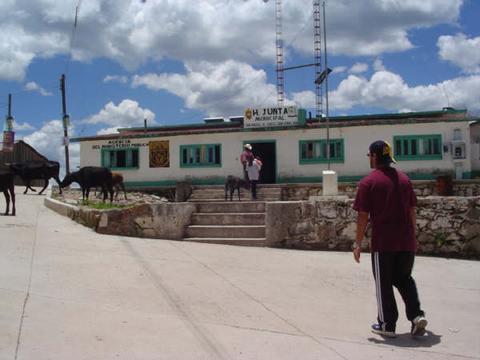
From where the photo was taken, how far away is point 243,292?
635 centimetres

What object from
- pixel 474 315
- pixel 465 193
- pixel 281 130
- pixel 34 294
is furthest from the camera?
pixel 281 130

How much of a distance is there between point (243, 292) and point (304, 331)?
1509 millimetres

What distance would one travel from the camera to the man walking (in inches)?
190

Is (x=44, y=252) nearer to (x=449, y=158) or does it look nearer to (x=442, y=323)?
(x=442, y=323)

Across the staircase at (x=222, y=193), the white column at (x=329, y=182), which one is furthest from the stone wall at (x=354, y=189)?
the white column at (x=329, y=182)

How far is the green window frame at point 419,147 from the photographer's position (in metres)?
19.8

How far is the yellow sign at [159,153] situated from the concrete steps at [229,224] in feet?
37.1

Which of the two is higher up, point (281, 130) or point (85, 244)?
point (281, 130)

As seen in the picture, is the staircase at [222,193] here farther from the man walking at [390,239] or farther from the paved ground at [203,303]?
the man walking at [390,239]

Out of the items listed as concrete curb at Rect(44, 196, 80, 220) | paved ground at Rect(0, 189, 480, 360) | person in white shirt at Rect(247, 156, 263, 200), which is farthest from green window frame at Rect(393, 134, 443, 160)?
concrete curb at Rect(44, 196, 80, 220)

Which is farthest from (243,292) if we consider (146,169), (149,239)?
(146,169)

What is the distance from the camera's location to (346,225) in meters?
9.71

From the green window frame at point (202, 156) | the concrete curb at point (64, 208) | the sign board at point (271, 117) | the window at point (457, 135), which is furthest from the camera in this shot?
the green window frame at point (202, 156)

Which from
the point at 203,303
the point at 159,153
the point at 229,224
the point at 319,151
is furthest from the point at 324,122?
the point at 203,303
